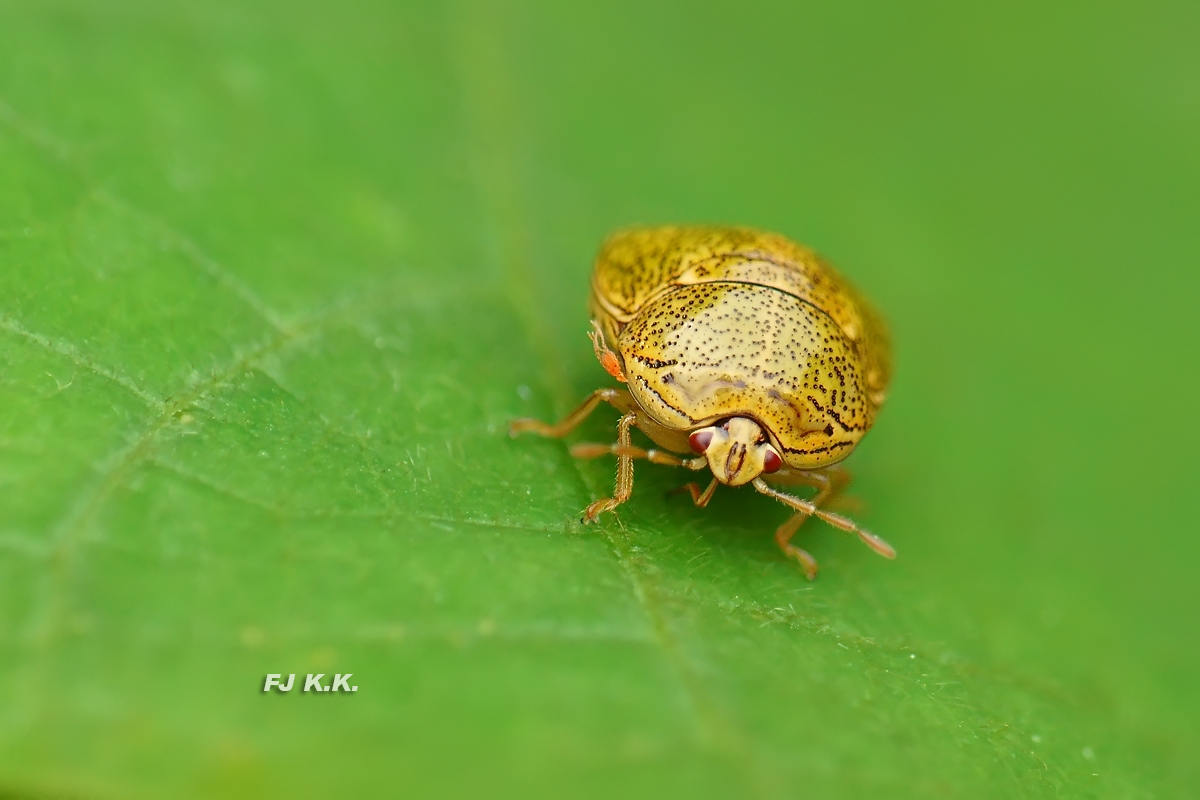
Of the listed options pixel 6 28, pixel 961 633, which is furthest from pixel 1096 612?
pixel 6 28

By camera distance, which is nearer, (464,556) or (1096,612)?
(464,556)

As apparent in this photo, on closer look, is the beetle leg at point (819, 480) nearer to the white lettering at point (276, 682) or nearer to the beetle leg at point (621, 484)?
the beetle leg at point (621, 484)

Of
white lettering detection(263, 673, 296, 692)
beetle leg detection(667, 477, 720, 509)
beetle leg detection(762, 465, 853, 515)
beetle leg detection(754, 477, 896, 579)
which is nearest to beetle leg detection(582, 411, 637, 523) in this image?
beetle leg detection(667, 477, 720, 509)

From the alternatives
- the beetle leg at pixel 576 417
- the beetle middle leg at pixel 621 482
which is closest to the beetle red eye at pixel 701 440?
the beetle middle leg at pixel 621 482

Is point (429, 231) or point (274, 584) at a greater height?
point (429, 231)

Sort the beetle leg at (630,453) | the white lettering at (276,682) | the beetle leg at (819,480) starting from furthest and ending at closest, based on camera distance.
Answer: the beetle leg at (819,480)
the beetle leg at (630,453)
the white lettering at (276,682)

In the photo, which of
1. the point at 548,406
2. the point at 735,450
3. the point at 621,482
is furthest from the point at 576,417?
the point at 735,450

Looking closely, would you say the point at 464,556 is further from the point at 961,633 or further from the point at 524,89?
the point at 524,89
